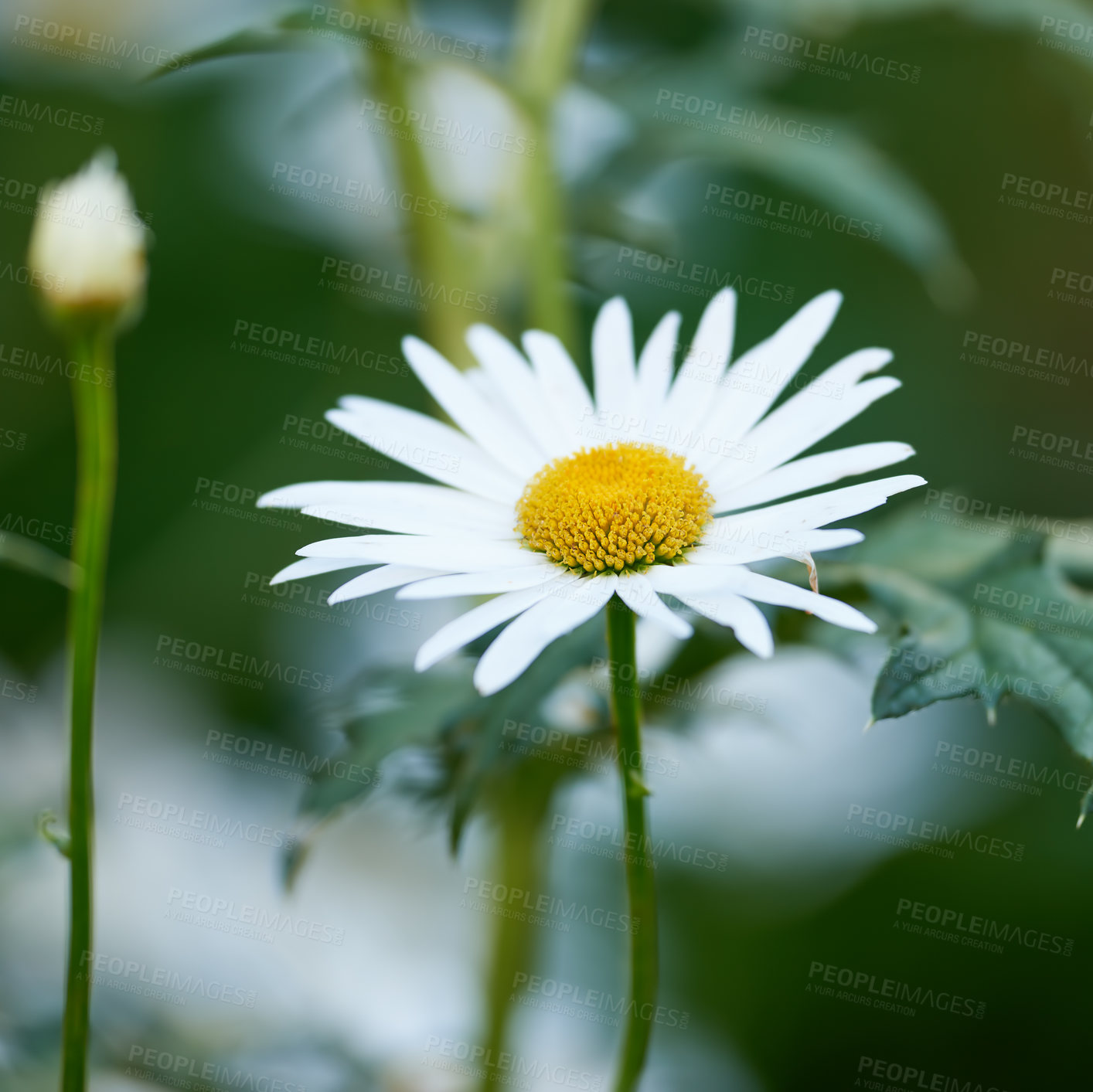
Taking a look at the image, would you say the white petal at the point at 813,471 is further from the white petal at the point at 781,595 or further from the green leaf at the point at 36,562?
the green leaf at the point at 36,562

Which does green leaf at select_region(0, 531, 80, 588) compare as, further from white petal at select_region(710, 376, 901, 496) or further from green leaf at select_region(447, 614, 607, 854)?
white petal at select_region(710, 376, 901, 496)

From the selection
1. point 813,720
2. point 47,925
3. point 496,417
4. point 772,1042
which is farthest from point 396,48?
point 772,1042

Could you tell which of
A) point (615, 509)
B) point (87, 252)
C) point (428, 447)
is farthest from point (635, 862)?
point (87, 252)

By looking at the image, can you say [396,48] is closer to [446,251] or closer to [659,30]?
[446,251]

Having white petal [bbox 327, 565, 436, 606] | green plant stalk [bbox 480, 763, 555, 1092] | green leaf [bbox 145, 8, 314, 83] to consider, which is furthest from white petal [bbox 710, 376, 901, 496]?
green leaf [bbox 145, 8, 314, 83]

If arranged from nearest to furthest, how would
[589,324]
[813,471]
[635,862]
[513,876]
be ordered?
[635,862]
[813,471]
[513,876]
[589,324]

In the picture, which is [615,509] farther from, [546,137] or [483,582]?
[546,137]

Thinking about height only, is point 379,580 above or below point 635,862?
above
